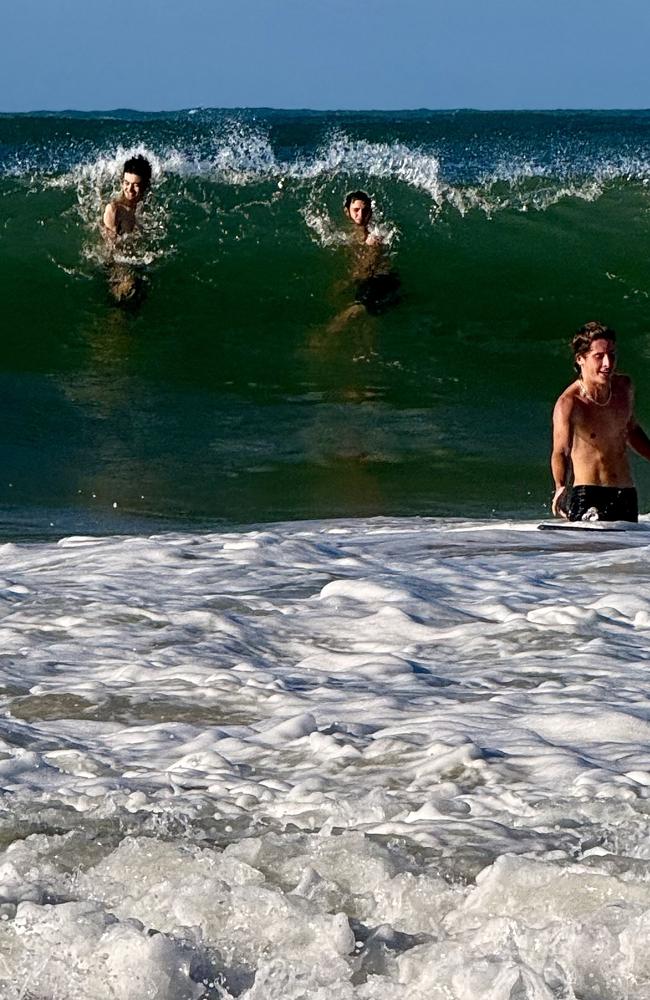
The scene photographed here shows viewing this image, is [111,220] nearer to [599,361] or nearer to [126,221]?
[126,221]

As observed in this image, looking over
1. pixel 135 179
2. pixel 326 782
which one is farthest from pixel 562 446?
pixel 135 179

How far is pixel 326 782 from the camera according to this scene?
322cm

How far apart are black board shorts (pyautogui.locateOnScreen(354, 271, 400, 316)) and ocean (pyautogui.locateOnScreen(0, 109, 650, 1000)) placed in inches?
17.7

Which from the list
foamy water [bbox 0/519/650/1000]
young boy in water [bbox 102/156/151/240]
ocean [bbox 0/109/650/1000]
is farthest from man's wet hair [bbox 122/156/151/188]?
foamy water [bbox 0/519/650/1000]

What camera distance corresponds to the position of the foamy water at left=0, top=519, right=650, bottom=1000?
8.09ft

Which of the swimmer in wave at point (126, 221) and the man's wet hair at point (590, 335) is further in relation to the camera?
the swimmer in wave at point (126, 221)

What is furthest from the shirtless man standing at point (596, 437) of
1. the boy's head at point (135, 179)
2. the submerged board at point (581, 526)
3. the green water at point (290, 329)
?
the boy's head at point (135, 179)

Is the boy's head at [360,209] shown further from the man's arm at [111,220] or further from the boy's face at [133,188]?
the man's arm at [111,220]

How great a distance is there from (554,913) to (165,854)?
2.49 feet

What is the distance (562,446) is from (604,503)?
35 cm

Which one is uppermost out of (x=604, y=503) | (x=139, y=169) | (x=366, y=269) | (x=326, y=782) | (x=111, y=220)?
(x=139, y=169)

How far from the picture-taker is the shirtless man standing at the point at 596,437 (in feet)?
23.0

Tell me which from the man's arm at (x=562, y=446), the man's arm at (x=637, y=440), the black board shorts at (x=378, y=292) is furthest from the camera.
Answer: the black board shorts at (x=378, y=292)

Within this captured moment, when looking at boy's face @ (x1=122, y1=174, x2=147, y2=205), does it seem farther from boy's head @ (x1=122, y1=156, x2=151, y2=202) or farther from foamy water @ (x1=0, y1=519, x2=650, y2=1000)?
foamy water @ (x1=0, y1=519, x2=650, y2=1000)
